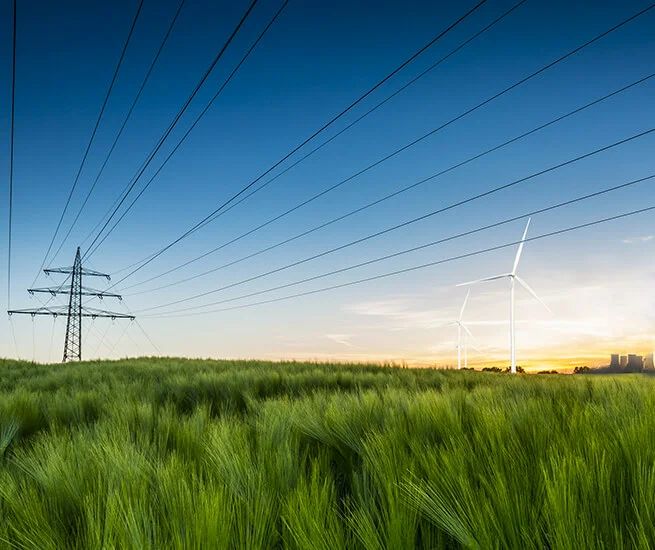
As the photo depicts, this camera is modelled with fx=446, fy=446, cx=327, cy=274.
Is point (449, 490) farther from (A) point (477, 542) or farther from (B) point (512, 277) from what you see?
(B) point (512, 277)

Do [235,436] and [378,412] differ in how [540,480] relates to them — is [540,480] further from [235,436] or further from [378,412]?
[378,412]

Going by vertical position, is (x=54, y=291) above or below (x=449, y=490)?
above

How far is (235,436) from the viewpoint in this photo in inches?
80.2

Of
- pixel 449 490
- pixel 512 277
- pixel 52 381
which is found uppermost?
pixel 512 277

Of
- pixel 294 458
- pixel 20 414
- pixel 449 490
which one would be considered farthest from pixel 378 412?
pixel 20 414

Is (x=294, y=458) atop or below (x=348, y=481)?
atop

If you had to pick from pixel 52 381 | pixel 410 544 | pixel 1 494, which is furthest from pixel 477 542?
pixel 52 381

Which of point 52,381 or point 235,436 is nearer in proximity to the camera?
point 235,436

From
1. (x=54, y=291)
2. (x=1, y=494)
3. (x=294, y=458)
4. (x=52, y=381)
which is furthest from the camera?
(x=54, y=291)

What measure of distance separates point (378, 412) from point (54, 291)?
44.7 meters

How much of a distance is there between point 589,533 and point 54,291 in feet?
152

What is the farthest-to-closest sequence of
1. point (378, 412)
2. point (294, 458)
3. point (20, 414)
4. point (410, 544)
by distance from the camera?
point (20, 414)
point (378, 412)
point (294, 458)
point (410, 544)

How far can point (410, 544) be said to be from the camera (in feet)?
3.46

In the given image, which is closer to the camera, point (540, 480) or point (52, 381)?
point (540, 480)
